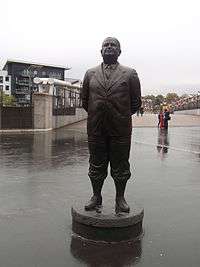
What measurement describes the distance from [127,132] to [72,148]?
9.99 metres

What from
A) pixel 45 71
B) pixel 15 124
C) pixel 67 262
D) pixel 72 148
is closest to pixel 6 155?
pixel 72 148

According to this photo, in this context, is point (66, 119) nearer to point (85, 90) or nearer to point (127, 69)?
point (85, 90)

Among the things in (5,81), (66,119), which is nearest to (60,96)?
(66,119)

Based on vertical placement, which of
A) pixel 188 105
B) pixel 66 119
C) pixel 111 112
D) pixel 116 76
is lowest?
pixel 66 119

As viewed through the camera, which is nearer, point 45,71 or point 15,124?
point 15,124

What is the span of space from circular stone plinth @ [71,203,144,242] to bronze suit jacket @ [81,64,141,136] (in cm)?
99

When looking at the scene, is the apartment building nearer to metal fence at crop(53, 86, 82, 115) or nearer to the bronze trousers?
metal fence at crop(53, 86, 82, 115)

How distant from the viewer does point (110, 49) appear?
5449 millimetres

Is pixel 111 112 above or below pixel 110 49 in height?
below

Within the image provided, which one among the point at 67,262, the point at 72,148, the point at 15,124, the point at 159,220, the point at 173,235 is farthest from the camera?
the point at 15,124

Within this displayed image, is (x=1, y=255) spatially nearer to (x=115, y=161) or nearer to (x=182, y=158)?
(x=115, y=161)

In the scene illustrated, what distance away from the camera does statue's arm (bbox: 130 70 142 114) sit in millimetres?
5512

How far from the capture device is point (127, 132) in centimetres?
552

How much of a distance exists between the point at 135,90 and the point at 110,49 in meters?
0.59
